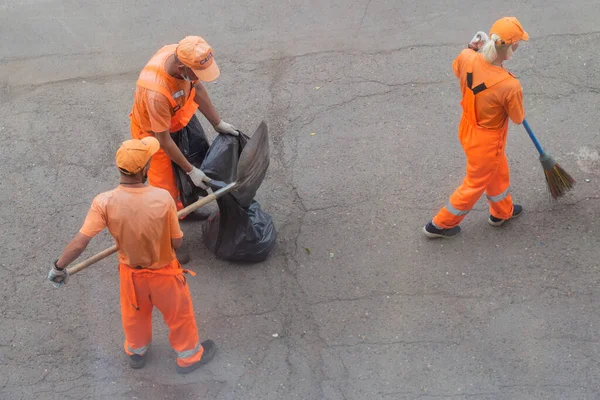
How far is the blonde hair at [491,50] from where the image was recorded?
167 inches

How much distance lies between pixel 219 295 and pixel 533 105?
10.8 ft

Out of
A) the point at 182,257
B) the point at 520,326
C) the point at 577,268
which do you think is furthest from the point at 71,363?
the point at 577,268

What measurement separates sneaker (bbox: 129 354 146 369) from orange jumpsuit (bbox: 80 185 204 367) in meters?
0.05

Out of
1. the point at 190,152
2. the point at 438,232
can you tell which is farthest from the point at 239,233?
the point at 438,232

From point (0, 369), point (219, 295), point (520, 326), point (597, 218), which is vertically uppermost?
point (597, 218)

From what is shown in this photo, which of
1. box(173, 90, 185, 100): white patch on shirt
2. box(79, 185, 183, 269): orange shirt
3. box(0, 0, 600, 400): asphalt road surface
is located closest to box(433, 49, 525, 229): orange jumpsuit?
box(0, 0, 600, 400): asphalt road surface

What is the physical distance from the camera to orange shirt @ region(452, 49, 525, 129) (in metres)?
4.29

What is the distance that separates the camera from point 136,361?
4539mm

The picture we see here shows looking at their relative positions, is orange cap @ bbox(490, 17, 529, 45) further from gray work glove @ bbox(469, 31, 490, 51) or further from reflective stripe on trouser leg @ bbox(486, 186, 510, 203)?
reflective stripe on trouser leg @ bbox(486, 186, 510, 203)

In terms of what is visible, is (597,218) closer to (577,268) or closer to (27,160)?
(577,268)

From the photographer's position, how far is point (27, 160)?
6.14 m

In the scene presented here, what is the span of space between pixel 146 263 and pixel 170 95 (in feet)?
3.75

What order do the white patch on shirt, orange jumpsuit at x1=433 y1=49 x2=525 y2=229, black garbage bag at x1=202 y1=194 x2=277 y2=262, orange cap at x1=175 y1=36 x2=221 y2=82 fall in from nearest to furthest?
orange cap at x1=175 y1=36 x2=221 y2=82
orange jumpsuit at x1=433 y1=49 x2=525 y2=229
the white patch on shirt
black garbage bag at x1=202 y1=194 x2=277 y2=262

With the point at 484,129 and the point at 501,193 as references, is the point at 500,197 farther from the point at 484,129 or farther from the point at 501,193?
the point at 484,129
